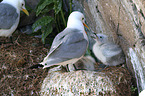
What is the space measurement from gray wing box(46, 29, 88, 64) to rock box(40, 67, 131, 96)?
0.35m

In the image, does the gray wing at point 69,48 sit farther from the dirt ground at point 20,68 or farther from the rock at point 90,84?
the dirt ground at point 20,68

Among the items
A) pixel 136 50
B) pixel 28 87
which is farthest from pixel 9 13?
pixel 136 50

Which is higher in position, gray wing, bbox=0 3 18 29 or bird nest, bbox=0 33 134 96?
gray wing, bbox=0 3 18 29

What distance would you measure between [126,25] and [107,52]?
2.58 ft

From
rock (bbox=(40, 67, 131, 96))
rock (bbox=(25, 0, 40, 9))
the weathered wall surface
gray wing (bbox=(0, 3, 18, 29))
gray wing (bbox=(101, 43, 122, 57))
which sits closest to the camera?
the weathered wall surface

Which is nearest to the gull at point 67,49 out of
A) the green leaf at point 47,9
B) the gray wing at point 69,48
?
the gray wing at point 69,48

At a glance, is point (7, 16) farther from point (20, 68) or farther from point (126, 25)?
point (126, 25)

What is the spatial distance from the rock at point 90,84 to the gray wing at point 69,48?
35cm

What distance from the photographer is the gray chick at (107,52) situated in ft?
13.3

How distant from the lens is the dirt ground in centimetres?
407

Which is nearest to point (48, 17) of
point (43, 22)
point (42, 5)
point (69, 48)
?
point (43, 22)

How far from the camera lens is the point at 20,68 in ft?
14.8

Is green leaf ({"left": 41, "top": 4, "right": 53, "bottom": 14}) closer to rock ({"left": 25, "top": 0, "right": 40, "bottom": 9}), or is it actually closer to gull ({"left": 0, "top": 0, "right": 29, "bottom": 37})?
gull ({"left": 0, "top": 0, "right": 29, "bottom": 37})

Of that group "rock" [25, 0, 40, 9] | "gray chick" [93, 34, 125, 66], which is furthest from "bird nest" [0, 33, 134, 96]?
"rock" [25, 0, 40, 9]
